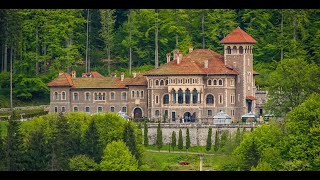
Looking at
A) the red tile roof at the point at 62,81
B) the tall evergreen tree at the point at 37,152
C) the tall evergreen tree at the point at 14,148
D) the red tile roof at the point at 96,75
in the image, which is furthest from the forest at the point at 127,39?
the tall evergreen tree at the point at 14,148

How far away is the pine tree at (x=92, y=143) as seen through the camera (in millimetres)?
60928

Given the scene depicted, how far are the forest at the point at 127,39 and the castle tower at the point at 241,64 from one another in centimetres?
418

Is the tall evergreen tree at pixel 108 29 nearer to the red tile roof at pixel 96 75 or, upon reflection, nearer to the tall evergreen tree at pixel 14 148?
the red tile roof at pixel 96 75

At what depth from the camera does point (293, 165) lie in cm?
5234

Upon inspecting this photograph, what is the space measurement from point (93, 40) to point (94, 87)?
52.9 feet

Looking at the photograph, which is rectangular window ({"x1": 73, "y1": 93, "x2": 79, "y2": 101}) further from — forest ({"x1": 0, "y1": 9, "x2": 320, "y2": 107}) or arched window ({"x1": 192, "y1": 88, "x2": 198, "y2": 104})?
arched window ({"x1": 192, "y1": 88, "x2": 198, "y2": 104})

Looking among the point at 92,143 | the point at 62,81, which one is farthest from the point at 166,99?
the point at 92,143

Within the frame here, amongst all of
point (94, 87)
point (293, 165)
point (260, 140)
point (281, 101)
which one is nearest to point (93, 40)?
point (94, 87)

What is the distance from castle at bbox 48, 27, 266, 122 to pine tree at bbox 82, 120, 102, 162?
11.8m

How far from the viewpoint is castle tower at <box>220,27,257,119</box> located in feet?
252

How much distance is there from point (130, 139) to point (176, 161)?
3.48m

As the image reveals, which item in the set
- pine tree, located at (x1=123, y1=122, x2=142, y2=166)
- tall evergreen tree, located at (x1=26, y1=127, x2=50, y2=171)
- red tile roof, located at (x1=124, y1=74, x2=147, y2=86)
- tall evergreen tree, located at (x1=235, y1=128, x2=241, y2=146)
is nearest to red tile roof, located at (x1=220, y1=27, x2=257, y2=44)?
red tile roof, located at (x1=124, y1=74, x2=147, y2=86)

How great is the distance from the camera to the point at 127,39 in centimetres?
8994
